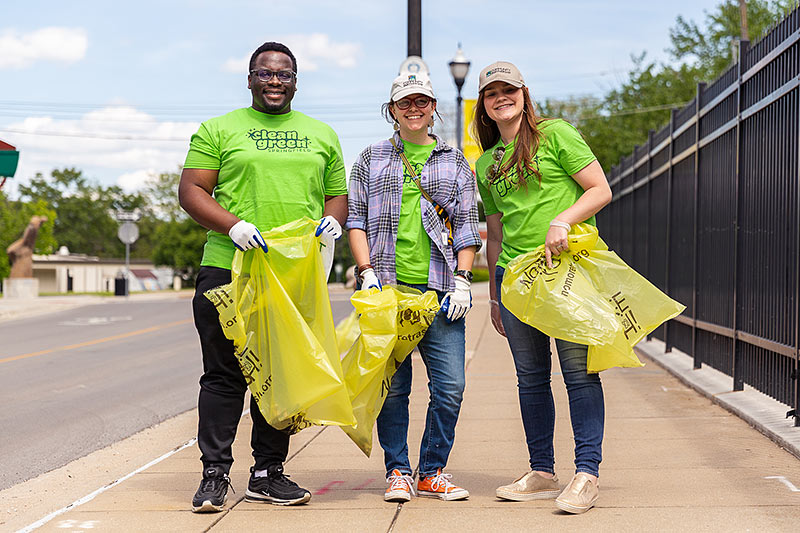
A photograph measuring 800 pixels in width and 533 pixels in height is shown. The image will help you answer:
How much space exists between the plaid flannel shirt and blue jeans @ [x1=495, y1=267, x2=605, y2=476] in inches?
10.8

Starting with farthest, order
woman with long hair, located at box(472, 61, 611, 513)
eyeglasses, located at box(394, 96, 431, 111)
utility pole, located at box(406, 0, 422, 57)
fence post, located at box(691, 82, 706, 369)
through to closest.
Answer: utility pole, located at box(406, 0, 422, 57) → fence post, located at box(691, 82, 706, 369) → eyeglasses, located at box(394, 96, 431, 111) → woman with long hair, located at box(472, 61, 611, 513)

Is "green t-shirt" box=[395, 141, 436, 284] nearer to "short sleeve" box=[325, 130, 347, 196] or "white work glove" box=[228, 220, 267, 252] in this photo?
"short sleeve" box=[325, 130, 347, 196]

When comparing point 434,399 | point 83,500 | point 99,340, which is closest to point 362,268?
point 434,399

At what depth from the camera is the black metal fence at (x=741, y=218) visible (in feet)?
21.3

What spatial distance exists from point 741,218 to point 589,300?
3869mm

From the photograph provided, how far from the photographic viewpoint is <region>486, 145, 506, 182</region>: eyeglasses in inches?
186

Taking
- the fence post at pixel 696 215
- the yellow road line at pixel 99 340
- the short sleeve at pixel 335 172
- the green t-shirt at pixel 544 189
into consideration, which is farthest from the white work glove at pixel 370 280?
the yellow road line at pixel 99 340

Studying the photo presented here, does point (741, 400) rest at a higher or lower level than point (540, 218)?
lower

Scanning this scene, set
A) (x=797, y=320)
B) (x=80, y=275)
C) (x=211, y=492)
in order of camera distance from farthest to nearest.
→ 1. (x=80, y=275)
2. (x=797, y=320)
3. (x=211, y=492)

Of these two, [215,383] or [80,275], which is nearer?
[215,383]

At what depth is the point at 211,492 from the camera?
14.9 feet

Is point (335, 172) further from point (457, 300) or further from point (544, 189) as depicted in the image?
point (544, 189)

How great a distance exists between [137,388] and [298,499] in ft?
21.2

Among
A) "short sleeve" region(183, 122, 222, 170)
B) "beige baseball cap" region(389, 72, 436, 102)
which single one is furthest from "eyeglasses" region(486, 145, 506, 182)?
"short sleeve" region(183, 122, 222, 170)
